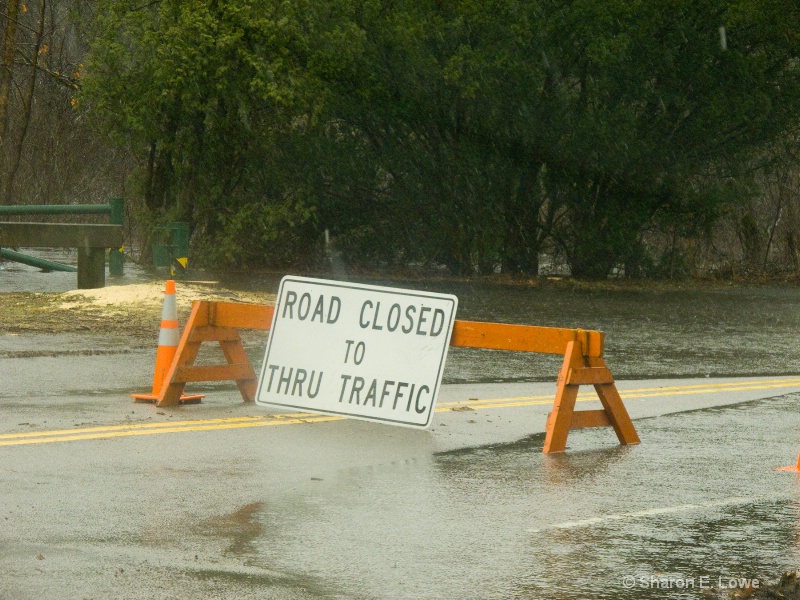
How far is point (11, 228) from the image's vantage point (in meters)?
22.6

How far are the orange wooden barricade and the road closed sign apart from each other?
0.22 metres

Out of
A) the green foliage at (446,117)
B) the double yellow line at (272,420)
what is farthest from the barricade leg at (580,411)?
the green foliage at (446,117)

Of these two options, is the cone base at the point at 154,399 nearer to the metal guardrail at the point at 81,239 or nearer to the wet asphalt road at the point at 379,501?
the wet asphalt road at the point at 379,501

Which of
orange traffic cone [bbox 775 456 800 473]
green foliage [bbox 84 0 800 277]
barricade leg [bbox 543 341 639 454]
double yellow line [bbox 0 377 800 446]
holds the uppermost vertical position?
green foliage [bbox 84 0 800 277]

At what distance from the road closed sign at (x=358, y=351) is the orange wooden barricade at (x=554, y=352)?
220 millimetres

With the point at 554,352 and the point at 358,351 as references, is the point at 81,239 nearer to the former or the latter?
the point at 358,351

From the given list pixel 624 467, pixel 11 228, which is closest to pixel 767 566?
pixel 624 467

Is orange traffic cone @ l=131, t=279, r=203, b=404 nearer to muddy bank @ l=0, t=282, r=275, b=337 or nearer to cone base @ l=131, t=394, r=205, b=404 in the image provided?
cone base @ l=131, t=394, r=205, b=404

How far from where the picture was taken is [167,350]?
11273 mm

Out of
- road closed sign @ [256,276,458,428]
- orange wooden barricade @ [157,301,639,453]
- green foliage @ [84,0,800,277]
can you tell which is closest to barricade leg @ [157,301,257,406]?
orange wooden barricade @ [157,301,639,453]

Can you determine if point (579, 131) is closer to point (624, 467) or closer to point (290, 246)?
point (290, 246)

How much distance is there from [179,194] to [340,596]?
25.2 m

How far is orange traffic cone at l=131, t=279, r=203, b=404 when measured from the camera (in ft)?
36.6

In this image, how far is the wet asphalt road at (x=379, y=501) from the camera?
5.97m
